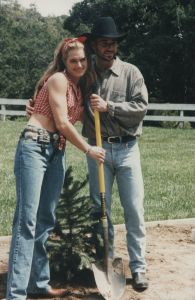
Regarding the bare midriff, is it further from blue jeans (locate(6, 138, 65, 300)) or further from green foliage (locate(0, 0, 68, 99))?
green foliage (locate(0, 0, 68, 99))

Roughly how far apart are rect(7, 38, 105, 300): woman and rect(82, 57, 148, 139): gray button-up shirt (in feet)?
1.40

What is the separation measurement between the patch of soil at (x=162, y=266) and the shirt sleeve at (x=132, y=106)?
1.39 metres

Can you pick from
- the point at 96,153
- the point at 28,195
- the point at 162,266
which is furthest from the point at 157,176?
the point at 28,195

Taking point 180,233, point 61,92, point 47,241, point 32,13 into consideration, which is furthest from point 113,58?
point 32,13

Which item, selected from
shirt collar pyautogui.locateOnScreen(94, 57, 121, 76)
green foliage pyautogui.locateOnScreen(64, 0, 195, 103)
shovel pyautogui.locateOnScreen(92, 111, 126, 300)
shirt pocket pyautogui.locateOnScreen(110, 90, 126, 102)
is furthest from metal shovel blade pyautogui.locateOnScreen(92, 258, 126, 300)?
green foliage pyautogui.locateOnScreen(64, 0, 195, 103)

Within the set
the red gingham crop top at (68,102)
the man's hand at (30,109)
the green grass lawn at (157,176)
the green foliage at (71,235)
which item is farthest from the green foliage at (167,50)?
the red gingham crop top at (68,102)

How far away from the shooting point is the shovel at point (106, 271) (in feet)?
14.3

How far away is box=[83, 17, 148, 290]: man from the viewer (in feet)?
14.5

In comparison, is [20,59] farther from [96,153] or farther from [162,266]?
[96,153]

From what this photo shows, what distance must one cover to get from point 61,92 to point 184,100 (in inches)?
1192

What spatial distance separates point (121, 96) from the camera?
452 cm

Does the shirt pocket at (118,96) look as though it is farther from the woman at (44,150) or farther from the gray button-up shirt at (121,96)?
the woman at (44,150)

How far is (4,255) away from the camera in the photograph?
17.8 ft

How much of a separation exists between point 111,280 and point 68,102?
152cm
